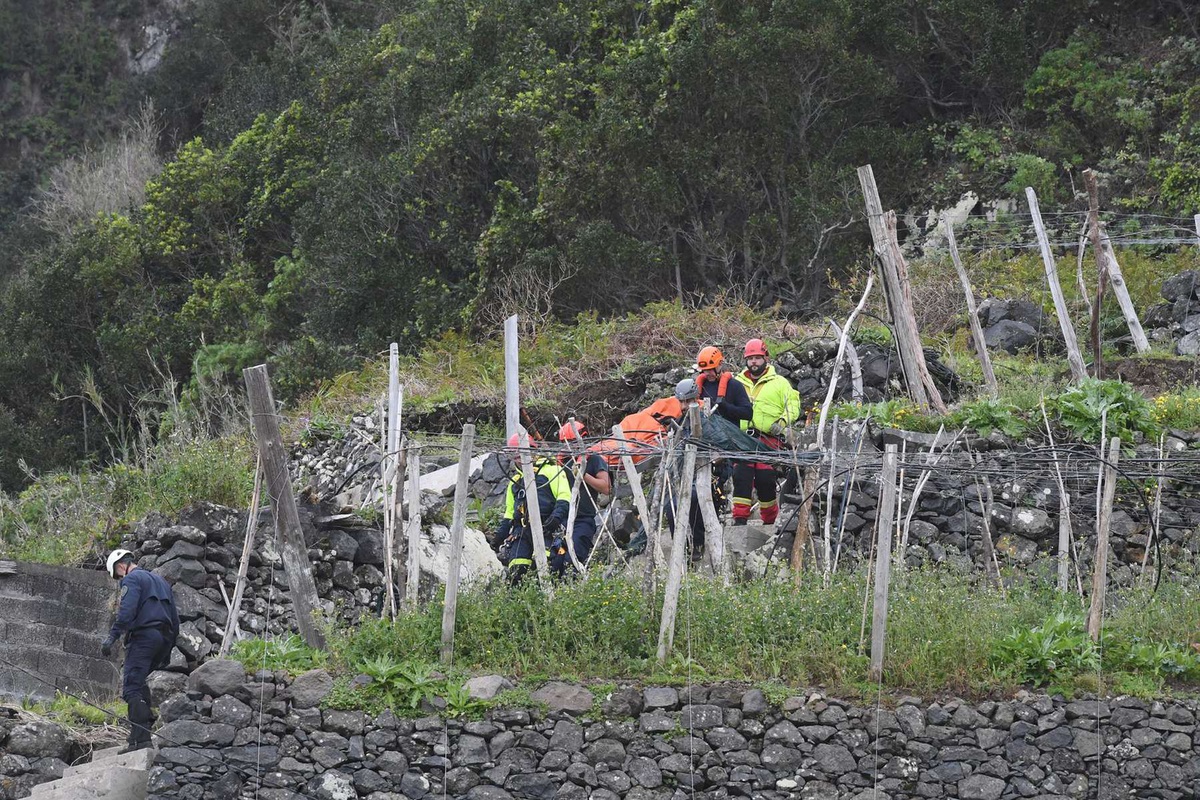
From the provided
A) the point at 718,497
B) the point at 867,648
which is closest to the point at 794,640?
the point at 867,648

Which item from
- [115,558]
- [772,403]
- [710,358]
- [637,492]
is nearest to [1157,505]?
[772,403]

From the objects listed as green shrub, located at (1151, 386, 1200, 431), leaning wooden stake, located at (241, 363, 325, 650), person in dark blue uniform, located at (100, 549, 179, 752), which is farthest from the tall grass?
green shrub, located at (1151, 386, 1200, 431)

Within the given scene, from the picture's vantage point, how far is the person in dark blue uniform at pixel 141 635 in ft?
42.4

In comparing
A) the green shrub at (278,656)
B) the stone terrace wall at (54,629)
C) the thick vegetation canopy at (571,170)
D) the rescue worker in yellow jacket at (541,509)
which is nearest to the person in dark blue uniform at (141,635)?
the green shrub at (278,656)

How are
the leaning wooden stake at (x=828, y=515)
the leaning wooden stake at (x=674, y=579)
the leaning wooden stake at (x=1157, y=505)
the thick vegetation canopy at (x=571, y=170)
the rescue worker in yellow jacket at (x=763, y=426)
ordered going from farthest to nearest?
the thick vegetation canopy at (x=571, y=170)
the rescue worker in yellow jacket at (x=763, y=426)
the leaning wooden stake at (x=1157, y=505)
the leaning wooden stake at (x=828, y=515)
the leaning wooden stake at (x=674, y=579)

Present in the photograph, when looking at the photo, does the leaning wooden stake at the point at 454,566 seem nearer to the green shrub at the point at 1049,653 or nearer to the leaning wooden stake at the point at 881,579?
the leaning wooden stake at the point at 881,579

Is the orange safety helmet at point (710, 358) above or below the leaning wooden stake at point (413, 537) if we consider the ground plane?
above

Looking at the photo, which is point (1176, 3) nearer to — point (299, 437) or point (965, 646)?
point (299, 437)

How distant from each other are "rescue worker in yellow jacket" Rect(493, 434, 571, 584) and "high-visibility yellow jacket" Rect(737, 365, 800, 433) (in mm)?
2002

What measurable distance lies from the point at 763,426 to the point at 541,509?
2239 millimetres

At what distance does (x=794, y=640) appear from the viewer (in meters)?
11.4

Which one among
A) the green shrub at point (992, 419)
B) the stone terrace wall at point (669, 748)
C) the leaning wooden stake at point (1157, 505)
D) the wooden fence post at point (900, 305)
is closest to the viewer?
the stone terrace wall at point (669, 748)

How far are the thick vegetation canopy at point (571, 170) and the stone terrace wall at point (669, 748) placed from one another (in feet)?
42.9

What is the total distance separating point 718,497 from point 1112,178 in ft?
40.2
